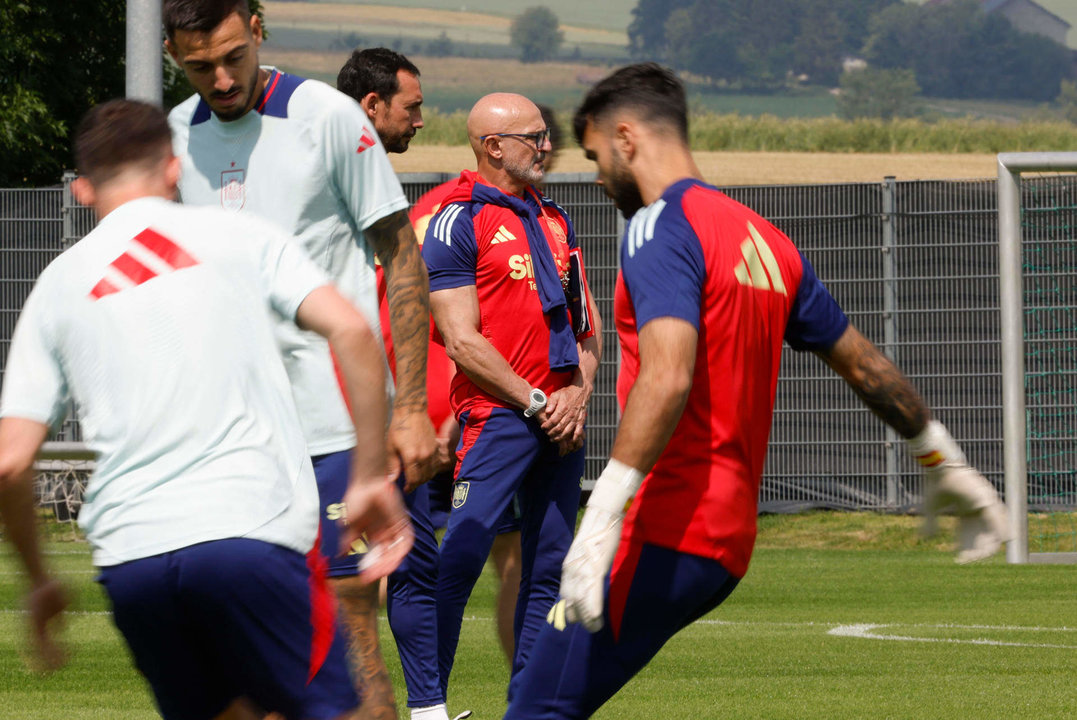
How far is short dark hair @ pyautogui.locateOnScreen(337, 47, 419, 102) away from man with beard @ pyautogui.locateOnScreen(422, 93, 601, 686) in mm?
691

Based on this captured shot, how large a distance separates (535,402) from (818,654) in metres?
2.56

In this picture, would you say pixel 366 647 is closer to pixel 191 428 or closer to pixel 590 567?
pixel 590 567

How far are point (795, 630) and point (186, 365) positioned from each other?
6.43 m

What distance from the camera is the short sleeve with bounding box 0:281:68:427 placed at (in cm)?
338

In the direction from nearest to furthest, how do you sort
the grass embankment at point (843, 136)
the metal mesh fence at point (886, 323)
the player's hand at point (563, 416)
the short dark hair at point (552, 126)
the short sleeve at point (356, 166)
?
1. the short sleeve at point (356, 166)
2. the player's hand at point (563, 416)
3. the short dark hair at point (552, 126)
4. the metal mesh fence at point (886, 323)
5. the grass embankment at point (843, 136)

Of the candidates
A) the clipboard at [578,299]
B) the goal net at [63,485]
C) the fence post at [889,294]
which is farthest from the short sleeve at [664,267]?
the goal net at [63,485]

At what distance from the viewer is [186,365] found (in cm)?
329

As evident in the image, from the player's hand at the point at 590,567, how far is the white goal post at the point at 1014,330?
30.1ft

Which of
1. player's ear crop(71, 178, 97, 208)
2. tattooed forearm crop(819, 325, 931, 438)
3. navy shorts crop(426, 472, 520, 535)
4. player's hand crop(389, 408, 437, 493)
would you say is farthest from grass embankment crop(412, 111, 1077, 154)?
player's ear crop(71, 178, 97, 208)

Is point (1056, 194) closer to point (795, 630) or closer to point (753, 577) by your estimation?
point (753, 577)

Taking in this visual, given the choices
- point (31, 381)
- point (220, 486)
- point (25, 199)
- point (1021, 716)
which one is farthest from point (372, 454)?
point (25, 199)

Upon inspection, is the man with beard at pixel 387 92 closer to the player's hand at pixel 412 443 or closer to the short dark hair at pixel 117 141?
the player's hand at pixel 412 443

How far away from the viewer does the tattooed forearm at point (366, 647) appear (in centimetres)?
463

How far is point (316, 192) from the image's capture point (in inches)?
183
